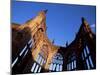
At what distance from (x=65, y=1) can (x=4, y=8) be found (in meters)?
0.70

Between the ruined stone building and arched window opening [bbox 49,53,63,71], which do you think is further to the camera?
arched window opening [bbox 49,53,63,71]

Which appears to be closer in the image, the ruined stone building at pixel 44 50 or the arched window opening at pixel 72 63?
the ruined stone building at pixel 44 50

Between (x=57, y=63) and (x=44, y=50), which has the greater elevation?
(x=44, y=50)

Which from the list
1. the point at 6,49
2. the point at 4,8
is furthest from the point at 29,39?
the point at 4,8

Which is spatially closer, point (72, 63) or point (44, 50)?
point (44, 50)

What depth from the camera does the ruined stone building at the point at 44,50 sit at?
2.29m

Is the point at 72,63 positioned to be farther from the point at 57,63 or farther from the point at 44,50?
the point at 44,50

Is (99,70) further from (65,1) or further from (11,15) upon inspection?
(11,15)

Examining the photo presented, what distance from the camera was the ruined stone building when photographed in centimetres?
229

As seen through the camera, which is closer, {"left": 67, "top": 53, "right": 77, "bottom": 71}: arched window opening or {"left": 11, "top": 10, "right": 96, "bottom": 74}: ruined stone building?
{"left": 11, "top": 10, "right": 96, "bottom": 74}: ruined stone building

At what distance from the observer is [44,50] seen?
240cm

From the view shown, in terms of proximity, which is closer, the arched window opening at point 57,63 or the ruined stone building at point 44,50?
the ruined stone building at point 44,50

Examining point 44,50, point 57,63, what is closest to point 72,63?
point 57,63

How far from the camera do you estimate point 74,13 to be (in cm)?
252
